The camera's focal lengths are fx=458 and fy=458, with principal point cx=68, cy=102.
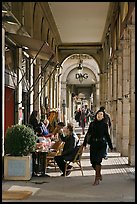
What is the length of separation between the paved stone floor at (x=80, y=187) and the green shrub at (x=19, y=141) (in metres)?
0.67

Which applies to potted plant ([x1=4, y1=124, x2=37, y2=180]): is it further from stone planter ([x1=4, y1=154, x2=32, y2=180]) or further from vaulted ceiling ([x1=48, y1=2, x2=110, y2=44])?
vaulted ceiling ([x1=48, y1=2, x2=110, y2=44])

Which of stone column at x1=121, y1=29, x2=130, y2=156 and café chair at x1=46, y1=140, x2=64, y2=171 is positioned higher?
stone column at x1=121, y1=29, x2=130, y2=156

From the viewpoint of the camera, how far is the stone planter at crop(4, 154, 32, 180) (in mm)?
9820

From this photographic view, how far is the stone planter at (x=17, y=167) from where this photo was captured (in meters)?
9.82

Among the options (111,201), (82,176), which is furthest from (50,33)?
(111,201)

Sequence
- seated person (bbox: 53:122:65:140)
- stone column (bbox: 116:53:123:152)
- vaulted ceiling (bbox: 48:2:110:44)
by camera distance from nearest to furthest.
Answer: seated person (bbox: 53:122:65:140) < stone column (bbox: 116:53:123:152) < vaulted ceiling (bbox: 48:2:110:44)

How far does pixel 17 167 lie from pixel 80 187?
1563 mm

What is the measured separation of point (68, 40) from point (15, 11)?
661 inches

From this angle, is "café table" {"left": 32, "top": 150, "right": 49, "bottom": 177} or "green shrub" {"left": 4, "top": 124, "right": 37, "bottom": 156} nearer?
"green shrub" {"left": 4, "top": 124, "right": 37, "bottom": 156}

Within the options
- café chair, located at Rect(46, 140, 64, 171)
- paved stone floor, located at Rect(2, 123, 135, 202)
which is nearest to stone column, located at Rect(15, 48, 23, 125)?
café chair, located at Rect(46, 140, 64, 171)

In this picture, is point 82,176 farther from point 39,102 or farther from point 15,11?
point 39,102

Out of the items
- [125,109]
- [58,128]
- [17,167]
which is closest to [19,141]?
[17,167]

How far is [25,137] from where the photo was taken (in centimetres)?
987

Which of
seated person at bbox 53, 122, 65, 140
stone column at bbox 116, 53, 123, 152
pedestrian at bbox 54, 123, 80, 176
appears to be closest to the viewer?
pedestrian at bbox 54, 123, 80, 176
